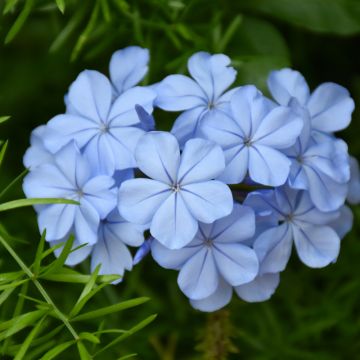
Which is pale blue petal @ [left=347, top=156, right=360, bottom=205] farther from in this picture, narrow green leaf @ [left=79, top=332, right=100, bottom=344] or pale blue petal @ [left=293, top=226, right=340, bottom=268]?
narrow green leaf @ [left=79, top=332, right=100, bottom=344]

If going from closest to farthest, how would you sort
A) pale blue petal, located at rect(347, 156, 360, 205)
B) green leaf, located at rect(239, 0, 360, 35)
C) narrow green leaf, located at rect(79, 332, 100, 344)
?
narrow green leaf, located at rect(79, 332, 100, 344) < pale blue petal, located at rect(347, 156, 360, 205) < green leaf, located at rect(239, 0, 360, 35)

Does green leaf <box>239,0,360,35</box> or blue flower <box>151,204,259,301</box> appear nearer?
blue flower <box>151,204,259,301</box>

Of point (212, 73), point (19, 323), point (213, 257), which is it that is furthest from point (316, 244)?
point (19, 323)

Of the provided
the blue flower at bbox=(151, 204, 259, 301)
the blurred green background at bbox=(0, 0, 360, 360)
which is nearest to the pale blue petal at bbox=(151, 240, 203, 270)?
the blue flower at bbox=(151, 204, 259, 301)

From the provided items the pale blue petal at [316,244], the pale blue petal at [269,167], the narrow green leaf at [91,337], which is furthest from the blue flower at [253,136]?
the narrow green leaf at [91,337]

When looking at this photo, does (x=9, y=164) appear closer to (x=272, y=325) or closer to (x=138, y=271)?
(x=138, y=271)

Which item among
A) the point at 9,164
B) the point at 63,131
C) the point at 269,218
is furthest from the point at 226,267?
the point at 9,164

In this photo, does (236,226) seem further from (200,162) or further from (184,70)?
(184,70)
